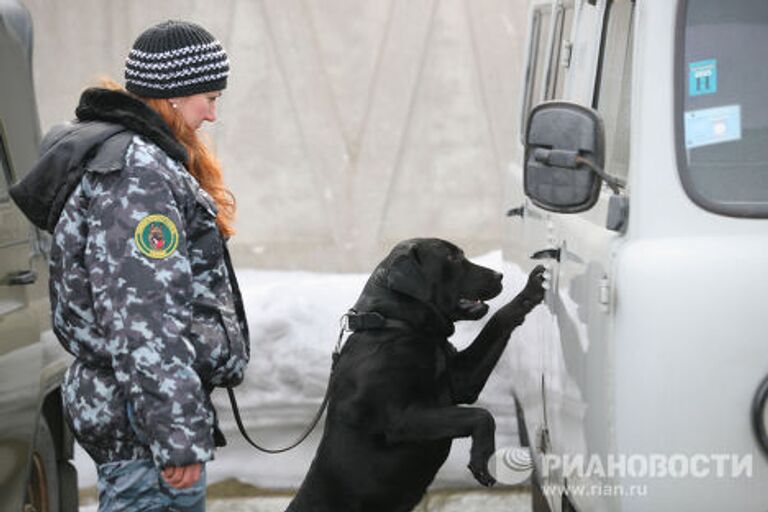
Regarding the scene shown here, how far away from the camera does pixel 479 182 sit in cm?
957

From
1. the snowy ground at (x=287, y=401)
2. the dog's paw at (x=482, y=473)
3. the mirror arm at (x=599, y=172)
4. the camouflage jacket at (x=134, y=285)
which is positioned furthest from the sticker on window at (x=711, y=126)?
the snowy ground at (x=287, y=401)

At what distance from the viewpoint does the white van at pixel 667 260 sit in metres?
3.12

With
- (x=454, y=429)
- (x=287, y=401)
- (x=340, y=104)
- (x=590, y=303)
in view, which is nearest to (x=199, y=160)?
(x=590, y=303)

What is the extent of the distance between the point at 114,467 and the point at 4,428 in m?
1.00

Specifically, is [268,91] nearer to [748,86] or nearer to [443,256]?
[443,256]

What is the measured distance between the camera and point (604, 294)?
331 cm

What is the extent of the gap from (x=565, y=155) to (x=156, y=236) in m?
0.97

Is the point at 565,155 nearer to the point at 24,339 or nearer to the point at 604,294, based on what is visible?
the point at 604,294

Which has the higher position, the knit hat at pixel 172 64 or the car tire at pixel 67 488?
the knit hat at pixel 172 64

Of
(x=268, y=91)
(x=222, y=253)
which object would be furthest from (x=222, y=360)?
(x=268, y=91)

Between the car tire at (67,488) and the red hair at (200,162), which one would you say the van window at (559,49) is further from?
the car tire at (67,488)

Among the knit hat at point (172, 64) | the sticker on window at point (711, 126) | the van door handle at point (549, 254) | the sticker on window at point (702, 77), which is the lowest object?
the van door handle at point (549, 254)

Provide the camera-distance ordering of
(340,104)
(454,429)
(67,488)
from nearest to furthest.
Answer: (454,429)
(67,488)
(340,104)

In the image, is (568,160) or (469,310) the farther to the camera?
(469,310)
